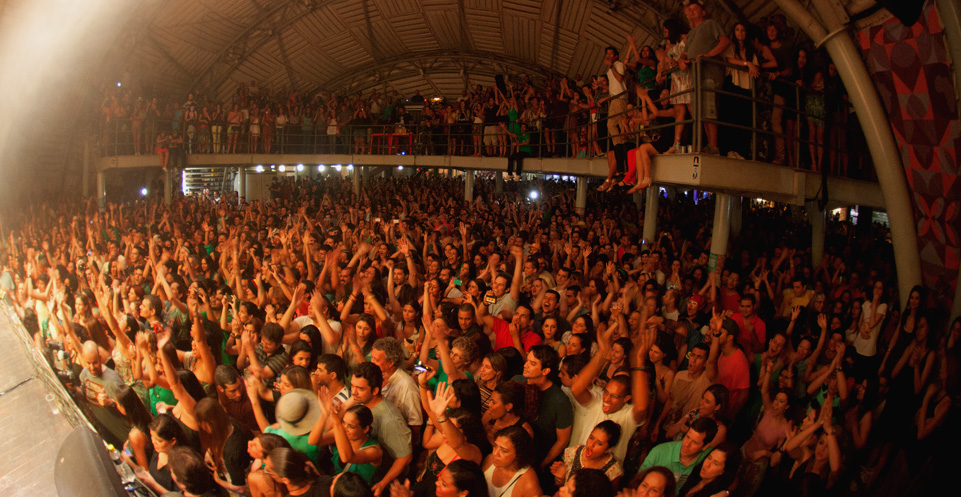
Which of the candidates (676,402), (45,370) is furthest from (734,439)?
(45,370)

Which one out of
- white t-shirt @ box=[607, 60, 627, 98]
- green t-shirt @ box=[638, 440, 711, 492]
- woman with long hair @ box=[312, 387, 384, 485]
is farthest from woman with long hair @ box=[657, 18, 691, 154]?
woman with long hair @ box=[312, 387, 384, 485]

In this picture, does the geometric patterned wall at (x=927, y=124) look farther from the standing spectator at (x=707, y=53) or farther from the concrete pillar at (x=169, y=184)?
the concrete pillar at (x=169, y=184)

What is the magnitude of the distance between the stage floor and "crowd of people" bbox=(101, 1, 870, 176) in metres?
4.69

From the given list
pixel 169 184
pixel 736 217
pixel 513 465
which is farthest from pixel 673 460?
pixel 169 184

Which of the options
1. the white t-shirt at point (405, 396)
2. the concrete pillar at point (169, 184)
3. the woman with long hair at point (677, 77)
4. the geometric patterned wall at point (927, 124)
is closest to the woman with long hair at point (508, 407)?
the white t-shirt at point (405, 396)

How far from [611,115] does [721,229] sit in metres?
1.87

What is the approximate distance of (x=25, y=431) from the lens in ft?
6.00

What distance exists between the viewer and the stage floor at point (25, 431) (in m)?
1.62

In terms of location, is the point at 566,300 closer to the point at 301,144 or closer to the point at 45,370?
the point at 45,370

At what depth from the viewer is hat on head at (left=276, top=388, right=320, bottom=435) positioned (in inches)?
117

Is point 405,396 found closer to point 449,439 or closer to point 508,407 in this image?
point 449,439

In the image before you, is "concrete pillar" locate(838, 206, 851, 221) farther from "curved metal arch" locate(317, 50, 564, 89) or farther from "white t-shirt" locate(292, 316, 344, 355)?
"white t-shirt" locate(292, 316, 344, 355)

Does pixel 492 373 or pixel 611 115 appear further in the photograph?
pixel 611 115

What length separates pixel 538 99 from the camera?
446 inches
